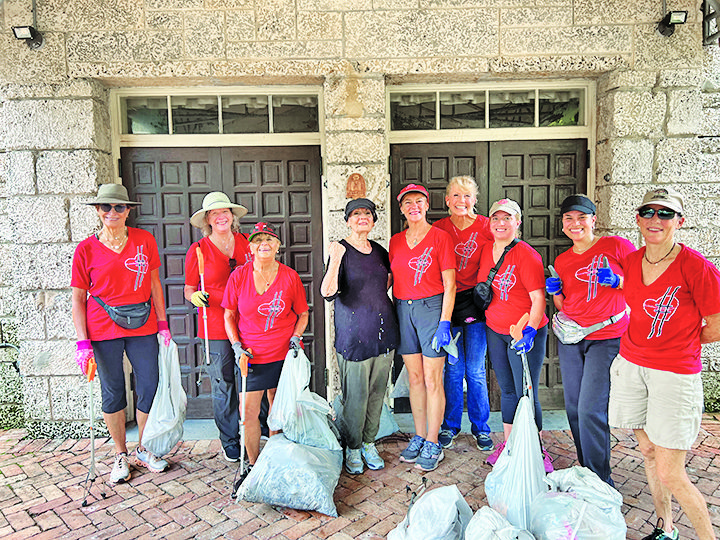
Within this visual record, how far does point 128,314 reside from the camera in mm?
3701

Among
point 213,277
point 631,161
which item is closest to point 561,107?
point 631,161

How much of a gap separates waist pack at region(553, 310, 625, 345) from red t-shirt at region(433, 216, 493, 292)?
0.79 m

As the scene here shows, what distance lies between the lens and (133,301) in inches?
147

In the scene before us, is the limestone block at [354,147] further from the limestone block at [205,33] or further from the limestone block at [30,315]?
the limestone block at [30,315]

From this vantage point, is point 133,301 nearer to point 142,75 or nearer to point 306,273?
point 306,273

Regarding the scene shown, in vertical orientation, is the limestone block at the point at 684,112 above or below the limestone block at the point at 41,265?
above

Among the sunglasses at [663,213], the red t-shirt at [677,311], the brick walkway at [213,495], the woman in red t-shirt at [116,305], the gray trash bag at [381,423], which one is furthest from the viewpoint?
the gray trash bag at [381,423]

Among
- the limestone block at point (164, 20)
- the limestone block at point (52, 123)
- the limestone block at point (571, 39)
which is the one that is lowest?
the limestone block at point (52, 123)

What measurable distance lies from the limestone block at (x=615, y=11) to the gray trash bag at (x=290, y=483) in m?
4.16

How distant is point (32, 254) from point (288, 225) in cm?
220

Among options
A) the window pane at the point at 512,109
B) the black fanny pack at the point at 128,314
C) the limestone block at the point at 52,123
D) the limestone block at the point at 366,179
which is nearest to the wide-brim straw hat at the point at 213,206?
the black fanny pack at the point at 128,314

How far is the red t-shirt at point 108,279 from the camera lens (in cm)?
366

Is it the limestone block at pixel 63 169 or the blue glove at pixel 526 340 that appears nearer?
the blue glove at pixel 526 340

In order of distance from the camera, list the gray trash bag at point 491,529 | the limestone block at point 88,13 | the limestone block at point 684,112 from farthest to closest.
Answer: the limestone block at point 684,112 < the limestone block at point 88,13 < the gray trash bag at point 491,529
